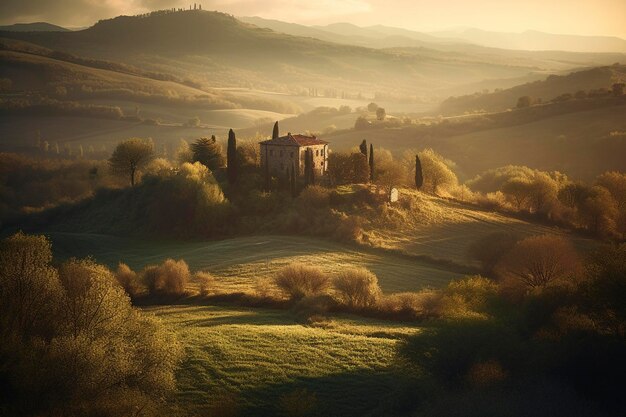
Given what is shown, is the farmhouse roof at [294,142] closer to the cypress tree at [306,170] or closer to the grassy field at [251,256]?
the cypress tree at [306,170]

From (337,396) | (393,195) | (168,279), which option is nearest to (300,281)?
(168,279)

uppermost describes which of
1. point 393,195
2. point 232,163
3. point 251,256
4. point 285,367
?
point 232,163

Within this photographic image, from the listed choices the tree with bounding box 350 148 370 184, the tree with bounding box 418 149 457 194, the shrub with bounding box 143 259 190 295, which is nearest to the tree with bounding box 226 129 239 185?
the tree with bounding box 350 148 370 184

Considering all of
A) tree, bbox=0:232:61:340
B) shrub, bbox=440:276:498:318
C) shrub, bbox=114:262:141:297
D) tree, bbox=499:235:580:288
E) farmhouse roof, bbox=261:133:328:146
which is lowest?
shrub, bbox=114:262:141:297

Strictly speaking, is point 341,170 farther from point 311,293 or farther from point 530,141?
point 530,141

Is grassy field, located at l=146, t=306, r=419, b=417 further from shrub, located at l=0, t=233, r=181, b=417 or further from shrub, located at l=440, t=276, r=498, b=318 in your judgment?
shrub, located at l=440, t=276, r=498, b=318
